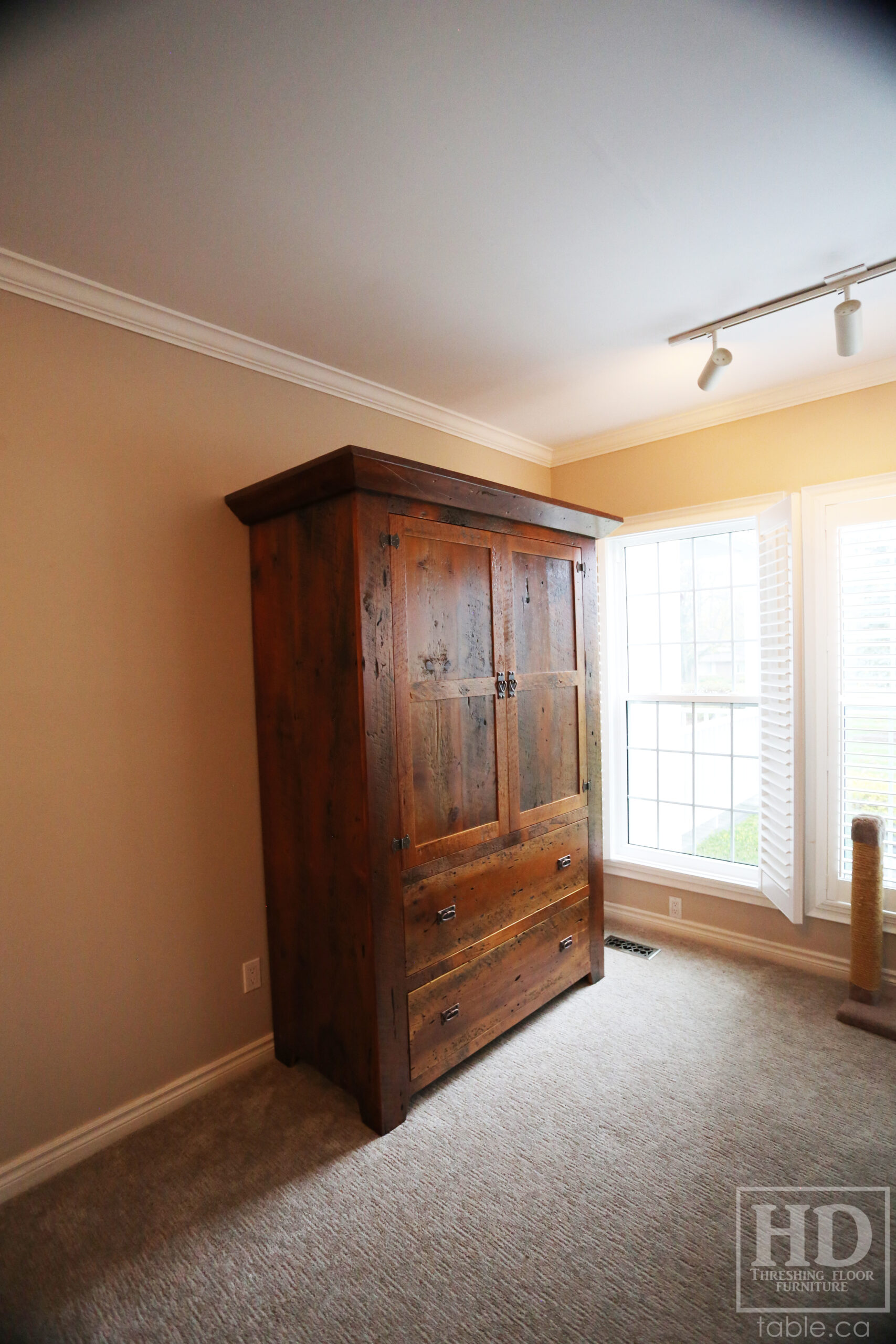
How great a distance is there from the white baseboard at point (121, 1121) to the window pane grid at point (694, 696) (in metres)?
2.31

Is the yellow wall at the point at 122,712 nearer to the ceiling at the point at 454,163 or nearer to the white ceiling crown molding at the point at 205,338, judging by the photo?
the white ceiling crown molding at the point at 205,338

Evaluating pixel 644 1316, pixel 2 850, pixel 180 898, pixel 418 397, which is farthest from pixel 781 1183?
pixel 418 397

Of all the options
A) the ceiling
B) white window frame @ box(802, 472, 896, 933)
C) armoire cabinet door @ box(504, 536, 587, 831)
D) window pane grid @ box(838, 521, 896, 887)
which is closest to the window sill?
white window frame @ box(802, 472, 896, 933)

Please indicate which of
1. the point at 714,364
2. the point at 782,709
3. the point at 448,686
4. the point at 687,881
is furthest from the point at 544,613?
the point at 687,881

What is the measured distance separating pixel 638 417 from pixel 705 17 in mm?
2165

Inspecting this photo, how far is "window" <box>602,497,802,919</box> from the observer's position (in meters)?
2.88

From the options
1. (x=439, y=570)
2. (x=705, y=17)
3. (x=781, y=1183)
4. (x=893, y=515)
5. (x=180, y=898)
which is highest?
(x=705, y=17)

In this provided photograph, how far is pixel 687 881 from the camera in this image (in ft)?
10.6

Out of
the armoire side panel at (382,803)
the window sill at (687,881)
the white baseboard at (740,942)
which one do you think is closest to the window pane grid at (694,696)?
the window sill at (687,881)

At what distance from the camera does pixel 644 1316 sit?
1372mm

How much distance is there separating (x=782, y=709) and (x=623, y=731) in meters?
0.94

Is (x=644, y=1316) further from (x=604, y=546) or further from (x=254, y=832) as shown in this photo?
(x=604, y=546)

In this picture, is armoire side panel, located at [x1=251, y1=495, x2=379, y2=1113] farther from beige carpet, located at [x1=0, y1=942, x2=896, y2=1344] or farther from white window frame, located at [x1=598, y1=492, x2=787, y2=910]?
white window frame, located at [x1=598, y1=492, x2=787, y2=910]

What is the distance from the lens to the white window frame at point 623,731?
318cm
